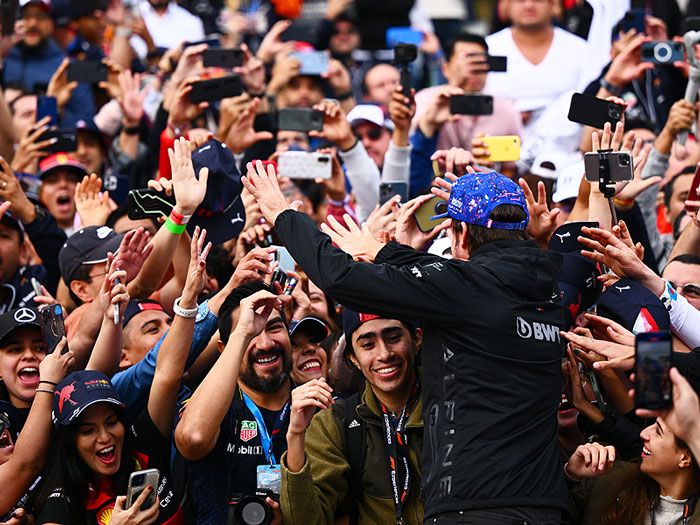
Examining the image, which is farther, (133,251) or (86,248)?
(86,248)

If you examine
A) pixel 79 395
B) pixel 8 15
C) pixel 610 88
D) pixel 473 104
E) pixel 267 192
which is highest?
pixel 267 192

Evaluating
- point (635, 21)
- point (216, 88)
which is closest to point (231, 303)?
point (216, 88)

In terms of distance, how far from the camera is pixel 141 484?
5.38m

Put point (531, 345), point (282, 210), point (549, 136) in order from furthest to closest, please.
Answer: point (549, 136) < point (282, 210) < point (531, 345)

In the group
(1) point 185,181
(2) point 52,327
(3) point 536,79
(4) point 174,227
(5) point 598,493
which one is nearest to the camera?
(5) point 598,493

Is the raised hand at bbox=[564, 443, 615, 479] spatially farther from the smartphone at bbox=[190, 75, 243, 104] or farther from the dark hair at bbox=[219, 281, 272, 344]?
the smartphone at bbox=[190, 75, 243, 104]

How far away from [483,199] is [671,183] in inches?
152

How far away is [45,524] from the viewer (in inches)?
217

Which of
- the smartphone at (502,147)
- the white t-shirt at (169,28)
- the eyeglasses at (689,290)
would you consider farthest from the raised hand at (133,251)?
the white t-shirt at (169,28)

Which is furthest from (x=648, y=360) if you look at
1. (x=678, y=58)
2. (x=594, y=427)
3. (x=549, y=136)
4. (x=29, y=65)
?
(x=29, y=65)

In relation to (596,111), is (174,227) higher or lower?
lower

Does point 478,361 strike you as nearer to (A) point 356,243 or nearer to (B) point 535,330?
(B) point 535,330

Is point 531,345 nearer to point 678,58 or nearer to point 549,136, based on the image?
point 678,58

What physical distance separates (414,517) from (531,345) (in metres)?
1.10
